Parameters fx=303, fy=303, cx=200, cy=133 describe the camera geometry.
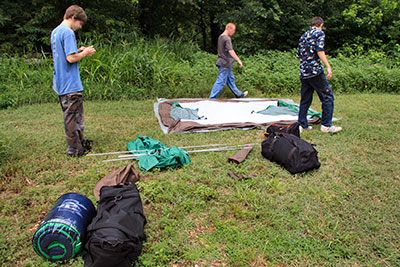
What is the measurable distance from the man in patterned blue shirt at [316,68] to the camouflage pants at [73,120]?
3.77 meters

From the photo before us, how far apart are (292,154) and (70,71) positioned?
3207 millimetres

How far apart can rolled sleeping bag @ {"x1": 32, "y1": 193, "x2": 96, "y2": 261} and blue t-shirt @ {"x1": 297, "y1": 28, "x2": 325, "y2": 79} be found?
4362mm

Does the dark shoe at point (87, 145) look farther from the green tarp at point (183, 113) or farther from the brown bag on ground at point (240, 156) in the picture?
the brown bag on ground at point (240, 156)

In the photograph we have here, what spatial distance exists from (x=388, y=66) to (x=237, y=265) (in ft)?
37.2

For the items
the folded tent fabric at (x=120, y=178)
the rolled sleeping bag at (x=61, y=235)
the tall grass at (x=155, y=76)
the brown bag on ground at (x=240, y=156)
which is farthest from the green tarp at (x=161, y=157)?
the tall grass at (x=155, y=76)

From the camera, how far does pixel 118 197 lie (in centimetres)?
278

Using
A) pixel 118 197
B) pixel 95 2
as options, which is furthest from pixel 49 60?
pixel 118 197

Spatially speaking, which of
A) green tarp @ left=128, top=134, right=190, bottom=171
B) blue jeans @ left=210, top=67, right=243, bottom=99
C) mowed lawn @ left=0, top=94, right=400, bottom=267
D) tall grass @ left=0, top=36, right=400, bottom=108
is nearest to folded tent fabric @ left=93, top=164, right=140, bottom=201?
mowed lawn @ left=0, top=94, right=400, bottom=267

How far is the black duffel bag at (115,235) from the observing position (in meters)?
2.29

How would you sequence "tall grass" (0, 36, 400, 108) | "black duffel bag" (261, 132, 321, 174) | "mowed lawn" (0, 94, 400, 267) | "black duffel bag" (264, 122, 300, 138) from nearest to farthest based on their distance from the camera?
"mowed lawn" (0, 94, 400, 267) < "black duffel bag" (261, 132, 321, 174) < "black duffel bag" (264, 122, 300, 138) < "tall grass" (0, 36, 400, 108)

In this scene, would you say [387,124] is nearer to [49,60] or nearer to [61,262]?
[61,262]

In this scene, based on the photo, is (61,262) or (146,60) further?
(146,60)

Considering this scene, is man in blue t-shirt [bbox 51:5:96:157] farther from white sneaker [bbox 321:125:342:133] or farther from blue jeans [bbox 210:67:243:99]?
white sneaker [bbox 321:125:342:133]

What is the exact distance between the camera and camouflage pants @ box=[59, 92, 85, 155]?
424 cm
